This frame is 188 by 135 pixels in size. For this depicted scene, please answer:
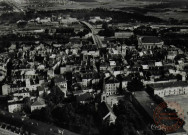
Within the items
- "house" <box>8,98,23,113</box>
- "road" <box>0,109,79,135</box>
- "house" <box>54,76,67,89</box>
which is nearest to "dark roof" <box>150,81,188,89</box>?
"house" <box>54,76,67,89</box>

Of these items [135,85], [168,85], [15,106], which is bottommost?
[15,106]

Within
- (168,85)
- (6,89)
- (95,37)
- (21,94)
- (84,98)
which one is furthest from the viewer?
(95,37)

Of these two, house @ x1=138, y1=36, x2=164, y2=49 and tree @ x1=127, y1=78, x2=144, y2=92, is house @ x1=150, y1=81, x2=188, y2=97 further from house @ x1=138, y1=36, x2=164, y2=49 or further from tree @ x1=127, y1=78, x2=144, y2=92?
house @ x1=138, y1=36, x2=164, y2=49

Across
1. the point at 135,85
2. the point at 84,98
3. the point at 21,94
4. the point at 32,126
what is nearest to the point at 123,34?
the point at 135,85

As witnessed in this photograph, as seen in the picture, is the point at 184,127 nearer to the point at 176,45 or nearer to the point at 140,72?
the point at 140,72

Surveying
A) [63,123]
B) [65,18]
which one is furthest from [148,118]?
[65,18]

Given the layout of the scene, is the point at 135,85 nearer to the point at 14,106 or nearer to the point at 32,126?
the point at 14,106
